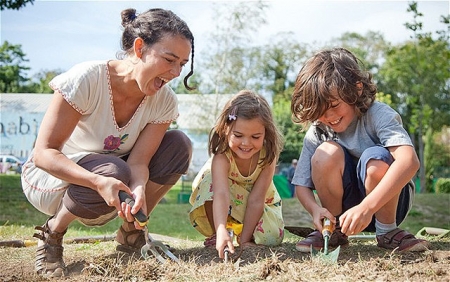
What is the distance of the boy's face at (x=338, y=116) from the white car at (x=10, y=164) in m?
17.6

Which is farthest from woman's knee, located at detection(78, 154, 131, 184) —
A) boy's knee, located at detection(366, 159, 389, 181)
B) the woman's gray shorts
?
boy's knee, located at detection(366, 159, 389, 181)

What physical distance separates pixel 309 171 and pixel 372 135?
0.40 meters

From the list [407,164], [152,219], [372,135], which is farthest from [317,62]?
[152,219]

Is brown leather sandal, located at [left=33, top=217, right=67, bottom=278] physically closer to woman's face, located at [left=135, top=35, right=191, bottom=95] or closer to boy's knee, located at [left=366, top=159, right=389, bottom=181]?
woman's face, located at [left=135, top=35, right=191, bottom=95]

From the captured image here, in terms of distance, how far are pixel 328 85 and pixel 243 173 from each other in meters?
0.78

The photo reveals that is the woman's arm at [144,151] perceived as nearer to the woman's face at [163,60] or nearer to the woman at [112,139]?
the woman at [112,139]

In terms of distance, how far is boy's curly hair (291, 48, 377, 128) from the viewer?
2926 mm

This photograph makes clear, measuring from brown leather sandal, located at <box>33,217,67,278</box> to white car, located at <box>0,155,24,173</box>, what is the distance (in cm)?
1716

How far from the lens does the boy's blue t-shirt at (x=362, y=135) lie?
9.61 ft

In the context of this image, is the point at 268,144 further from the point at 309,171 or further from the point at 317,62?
the point at 317,62

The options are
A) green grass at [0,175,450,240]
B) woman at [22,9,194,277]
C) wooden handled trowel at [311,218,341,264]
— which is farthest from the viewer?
green grass at [0,175,450,240]

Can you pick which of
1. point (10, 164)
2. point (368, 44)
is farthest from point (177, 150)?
point (368, 44)

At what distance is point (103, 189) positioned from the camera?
8.55 ft

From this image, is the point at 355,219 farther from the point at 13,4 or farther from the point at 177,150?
the point at 13,4
